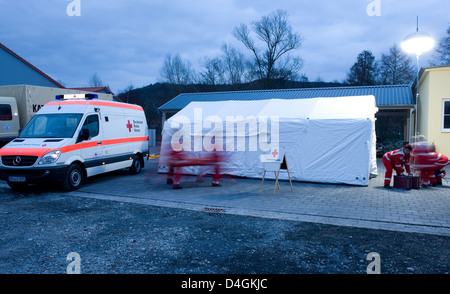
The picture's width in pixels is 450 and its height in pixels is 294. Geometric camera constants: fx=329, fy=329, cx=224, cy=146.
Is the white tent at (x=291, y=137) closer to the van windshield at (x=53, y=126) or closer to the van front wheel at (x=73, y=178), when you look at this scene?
the van front wheel at (x=73, y=178)

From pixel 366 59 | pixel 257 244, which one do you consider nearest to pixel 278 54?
pixel 366 59

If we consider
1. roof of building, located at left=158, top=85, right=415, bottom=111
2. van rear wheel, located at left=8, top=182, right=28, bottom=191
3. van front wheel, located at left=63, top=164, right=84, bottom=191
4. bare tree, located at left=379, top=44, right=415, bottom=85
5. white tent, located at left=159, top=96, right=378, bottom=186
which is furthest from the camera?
bare tree, located at left=379, top=44, right=415, bottom=85

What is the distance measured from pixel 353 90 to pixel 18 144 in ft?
63.5

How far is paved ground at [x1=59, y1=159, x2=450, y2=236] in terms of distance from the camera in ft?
21.0

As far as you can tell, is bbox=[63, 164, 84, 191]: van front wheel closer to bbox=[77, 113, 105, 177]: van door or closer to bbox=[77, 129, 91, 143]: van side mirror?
bbox=[77, 113, 105, 177]: van door

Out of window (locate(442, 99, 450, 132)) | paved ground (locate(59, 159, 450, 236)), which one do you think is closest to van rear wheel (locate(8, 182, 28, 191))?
paved ground (locate(59, 159, 450, 236))

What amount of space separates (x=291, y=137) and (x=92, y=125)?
6195mm

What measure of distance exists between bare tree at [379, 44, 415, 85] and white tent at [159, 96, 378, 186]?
101 ft

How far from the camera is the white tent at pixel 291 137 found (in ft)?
32.7

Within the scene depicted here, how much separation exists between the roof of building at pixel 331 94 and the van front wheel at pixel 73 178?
14678mm

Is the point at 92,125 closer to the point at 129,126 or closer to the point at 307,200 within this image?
the point at 129,126

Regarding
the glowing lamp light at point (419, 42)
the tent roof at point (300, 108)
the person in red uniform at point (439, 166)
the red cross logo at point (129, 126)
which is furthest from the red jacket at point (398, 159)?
the red cross logo at point (129, 126)
